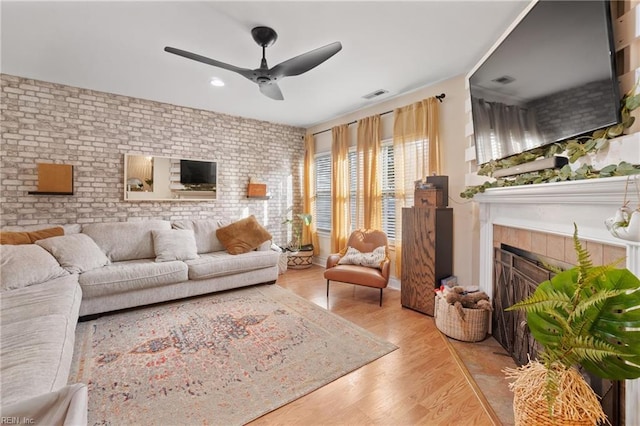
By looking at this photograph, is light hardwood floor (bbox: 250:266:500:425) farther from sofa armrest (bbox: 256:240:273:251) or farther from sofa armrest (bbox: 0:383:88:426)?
sofa armrest (bbox: 256:240:273:251)

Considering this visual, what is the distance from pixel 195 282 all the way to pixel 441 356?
2.81 metres

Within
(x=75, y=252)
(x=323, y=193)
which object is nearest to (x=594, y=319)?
(x=75, y=252)

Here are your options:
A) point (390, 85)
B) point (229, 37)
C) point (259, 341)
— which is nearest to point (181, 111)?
point (229, 37)

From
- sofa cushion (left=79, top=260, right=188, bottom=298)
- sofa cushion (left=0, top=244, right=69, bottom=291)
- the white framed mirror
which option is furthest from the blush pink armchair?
sofa cushion (left=0, top=244, right=69, bottom=291)

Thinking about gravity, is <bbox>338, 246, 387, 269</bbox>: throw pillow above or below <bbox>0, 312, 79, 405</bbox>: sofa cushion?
above

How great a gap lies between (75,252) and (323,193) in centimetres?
367

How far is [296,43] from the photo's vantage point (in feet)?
8.43

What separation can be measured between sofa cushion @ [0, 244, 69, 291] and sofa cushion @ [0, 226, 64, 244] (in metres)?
0.34

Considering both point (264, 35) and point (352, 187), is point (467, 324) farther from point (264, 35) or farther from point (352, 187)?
point (264, 35)

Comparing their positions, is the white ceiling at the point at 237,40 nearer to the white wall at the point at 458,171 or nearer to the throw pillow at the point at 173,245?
the white wall at the point at 458,171

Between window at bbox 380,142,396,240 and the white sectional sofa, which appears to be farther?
window at bbox 380,142,396,240

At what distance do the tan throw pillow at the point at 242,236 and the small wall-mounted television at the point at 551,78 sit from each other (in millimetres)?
3165

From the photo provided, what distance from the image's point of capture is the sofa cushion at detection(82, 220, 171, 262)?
3408 mm

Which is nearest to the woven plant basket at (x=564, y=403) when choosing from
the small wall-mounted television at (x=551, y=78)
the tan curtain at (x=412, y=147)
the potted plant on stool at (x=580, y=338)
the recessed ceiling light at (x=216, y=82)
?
the potted plant on stool at (x=580, y=338)
